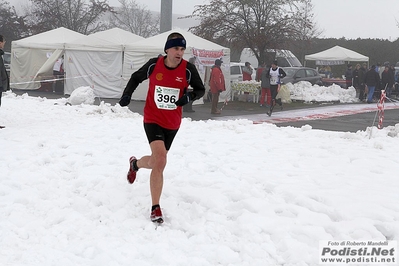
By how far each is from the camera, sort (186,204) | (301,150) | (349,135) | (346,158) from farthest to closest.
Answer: (349,135)
(301,150)
(346,158)
(186,204)

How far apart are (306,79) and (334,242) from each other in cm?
2413

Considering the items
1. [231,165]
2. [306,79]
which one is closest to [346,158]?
[231,165]

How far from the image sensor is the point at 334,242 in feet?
15.2

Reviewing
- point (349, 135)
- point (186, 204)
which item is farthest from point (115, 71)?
point (186, 204)

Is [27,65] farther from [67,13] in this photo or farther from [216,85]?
[67,13]

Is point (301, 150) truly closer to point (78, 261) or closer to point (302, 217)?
point (302, 217)

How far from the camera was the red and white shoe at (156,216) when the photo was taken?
503 cm

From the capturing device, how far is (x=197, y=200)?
568 centimetres

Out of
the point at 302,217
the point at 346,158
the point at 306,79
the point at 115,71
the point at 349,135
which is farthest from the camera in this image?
the point at 306,79

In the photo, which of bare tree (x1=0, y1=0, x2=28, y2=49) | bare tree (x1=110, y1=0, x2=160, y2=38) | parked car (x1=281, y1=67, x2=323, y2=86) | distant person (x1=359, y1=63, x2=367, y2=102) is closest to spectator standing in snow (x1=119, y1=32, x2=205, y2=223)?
parked car (x1=281, y1=67, x2=323, y2=86)

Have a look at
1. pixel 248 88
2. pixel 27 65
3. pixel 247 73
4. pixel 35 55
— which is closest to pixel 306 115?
pixel 248 88

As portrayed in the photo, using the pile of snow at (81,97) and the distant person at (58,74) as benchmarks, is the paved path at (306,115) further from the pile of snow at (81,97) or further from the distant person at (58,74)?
the distant person at (58,74)

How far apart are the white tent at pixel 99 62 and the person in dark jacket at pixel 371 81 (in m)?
11.3

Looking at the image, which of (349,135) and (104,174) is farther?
(349,135)
